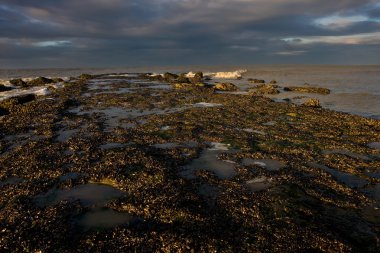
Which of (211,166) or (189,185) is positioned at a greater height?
(211,166)

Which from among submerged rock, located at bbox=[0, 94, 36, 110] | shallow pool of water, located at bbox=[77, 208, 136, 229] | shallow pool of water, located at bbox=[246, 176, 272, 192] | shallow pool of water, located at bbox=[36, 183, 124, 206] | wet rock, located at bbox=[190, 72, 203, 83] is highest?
wet rock, located at bbox=[190, 72, 203, 83]

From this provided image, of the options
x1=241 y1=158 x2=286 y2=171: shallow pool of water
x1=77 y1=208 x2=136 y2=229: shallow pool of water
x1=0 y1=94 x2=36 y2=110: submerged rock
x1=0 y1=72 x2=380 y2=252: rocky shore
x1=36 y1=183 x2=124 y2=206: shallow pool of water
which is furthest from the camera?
x1=0 y1=94 x2=36 y2=110: submerged rock

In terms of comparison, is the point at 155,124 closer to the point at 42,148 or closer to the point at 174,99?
the point at 42,148

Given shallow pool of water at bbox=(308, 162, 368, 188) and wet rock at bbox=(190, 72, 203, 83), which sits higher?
wet rock at bbox=(190, 72, 203, 83)

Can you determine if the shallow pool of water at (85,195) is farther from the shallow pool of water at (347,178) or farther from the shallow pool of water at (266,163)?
the shallow pool of water at (347,178)

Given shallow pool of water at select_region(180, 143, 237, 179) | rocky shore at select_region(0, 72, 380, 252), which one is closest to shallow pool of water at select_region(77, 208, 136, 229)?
rocky shore at select_region(0, 72, 380, 252)

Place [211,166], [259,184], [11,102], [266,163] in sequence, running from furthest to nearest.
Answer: [11,102] → [266,163] → [211,166] → [259,184]

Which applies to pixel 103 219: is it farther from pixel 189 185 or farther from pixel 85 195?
pixel 189 185

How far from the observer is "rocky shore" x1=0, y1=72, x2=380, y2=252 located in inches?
394

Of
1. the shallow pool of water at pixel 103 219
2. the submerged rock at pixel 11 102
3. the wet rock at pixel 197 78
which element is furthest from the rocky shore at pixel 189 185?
the wet rock at pixel 197 78

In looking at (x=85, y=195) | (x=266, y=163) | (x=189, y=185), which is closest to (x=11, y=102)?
(x=85, y=195)

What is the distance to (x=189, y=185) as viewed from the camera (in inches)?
539

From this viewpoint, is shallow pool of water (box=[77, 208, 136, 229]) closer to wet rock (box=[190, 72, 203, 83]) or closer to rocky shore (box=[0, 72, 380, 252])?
rocky shore (box=[0, 72, 380, 252])

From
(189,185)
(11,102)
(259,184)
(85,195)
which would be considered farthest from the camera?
(11,102)
